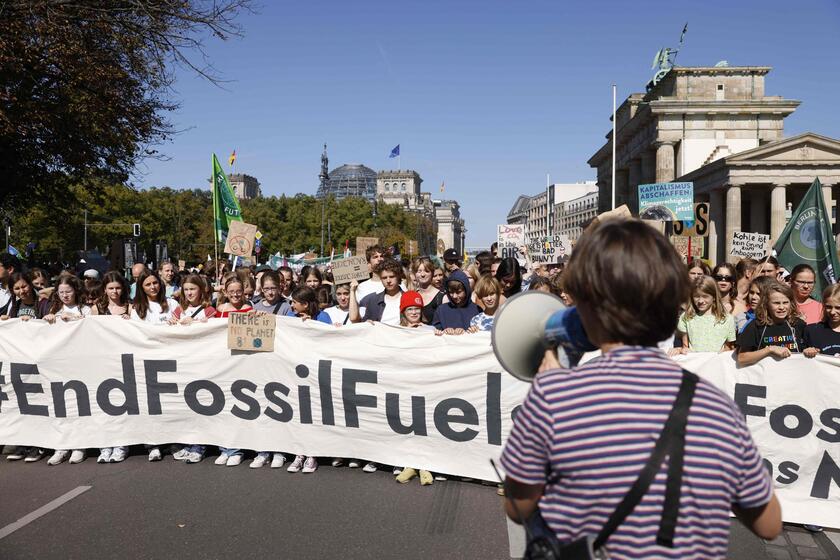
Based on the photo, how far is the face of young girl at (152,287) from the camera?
7.35 meters

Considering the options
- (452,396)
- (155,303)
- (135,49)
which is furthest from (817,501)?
(135,49)

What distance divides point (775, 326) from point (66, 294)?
6608 millimetres

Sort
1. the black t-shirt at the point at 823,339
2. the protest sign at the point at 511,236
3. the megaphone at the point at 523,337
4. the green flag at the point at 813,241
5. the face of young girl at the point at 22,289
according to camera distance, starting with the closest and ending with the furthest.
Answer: the megaphone at the point at 523,337 → the black t-shirt at the point at 823,339 → the face of young girl at the point at 22,289 → the green flag at the point at 813,241 → the protest sign at the point at 511,236

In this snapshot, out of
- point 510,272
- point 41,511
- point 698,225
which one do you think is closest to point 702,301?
point 510,272

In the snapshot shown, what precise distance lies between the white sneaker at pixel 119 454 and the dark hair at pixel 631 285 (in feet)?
19.3

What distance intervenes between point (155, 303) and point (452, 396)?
11.2 feet

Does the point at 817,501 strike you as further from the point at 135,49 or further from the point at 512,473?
the point at 135,49

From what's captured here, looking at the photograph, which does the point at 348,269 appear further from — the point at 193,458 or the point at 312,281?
the point at 193,458

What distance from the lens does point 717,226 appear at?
56344mm

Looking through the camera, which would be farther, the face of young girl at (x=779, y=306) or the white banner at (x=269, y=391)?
the white banner at (x=269, y=391)

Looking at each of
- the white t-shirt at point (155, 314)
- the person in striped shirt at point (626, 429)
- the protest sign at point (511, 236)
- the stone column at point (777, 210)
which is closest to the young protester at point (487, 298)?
the white t-shirt at point (155, 314)

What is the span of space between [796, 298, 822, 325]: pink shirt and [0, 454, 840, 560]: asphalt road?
2395mm

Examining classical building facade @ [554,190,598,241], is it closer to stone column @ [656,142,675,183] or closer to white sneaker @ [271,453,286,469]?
stone column @ [656,142,675,183]

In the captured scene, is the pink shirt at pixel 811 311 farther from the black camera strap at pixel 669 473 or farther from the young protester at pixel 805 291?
the black camera strap at pixel 669 473
